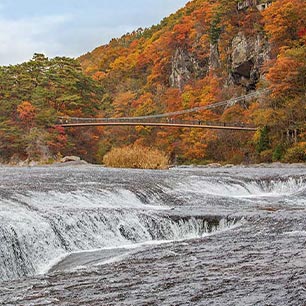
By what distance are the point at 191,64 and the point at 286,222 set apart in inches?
Result: 2118

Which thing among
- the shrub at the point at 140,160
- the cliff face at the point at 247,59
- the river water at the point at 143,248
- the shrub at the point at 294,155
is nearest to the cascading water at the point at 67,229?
the river water at the point at 143,248

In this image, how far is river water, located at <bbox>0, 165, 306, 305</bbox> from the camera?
217 inches

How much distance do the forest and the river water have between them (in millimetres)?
21468

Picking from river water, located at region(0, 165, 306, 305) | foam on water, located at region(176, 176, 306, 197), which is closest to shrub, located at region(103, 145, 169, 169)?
foam on water, located at region(176, 176, 306, 197)

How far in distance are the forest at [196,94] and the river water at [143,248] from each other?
21468 mm

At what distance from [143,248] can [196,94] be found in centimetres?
4401

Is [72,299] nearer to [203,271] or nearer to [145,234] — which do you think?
[203,271]

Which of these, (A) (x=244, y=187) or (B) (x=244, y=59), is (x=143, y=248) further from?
(B) (x=244, y=59)

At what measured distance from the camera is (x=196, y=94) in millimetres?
52156

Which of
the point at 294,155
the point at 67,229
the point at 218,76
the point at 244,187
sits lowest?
the point at 294,155

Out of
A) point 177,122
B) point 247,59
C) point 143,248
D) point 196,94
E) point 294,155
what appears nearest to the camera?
point 143,248

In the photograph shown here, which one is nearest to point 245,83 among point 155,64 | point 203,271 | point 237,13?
point 237,13

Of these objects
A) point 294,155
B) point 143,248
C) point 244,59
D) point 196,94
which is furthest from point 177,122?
point 143,248

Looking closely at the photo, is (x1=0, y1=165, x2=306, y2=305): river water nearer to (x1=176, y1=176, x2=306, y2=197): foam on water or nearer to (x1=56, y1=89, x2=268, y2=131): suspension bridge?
(x1=176, y1=176, x2=306, y2=197): foam on water
